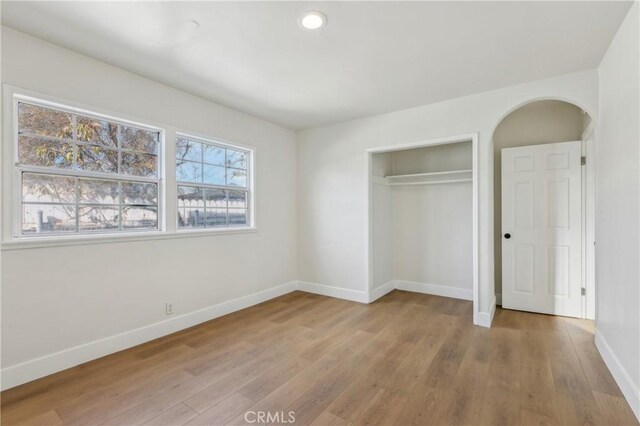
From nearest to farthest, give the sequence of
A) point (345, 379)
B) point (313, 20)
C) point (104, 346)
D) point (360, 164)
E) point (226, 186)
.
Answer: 1. point (313, 20)
2. point (345, 379)
3. point (104, 346)
4. point (226, 186)
5. point (360, 164)

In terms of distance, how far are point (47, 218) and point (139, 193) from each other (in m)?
0.74

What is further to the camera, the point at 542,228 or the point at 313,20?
the point at 542,228

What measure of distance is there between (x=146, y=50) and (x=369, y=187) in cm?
290

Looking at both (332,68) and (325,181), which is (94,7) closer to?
(332,68)

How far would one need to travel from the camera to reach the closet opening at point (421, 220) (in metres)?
4.22

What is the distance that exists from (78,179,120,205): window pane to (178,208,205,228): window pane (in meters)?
0.65

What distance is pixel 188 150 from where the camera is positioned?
3.41m

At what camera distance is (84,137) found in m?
2.61

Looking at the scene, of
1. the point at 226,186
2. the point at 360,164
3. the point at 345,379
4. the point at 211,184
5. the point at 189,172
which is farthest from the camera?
the point at 360,164

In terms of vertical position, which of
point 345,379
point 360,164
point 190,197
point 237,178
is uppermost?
point 360,164

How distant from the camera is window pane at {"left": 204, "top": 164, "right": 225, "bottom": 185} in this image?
11.8 feet

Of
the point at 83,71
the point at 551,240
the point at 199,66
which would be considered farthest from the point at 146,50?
A: the point at 551,240

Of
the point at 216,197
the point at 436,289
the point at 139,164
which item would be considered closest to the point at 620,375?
the point at 436,289

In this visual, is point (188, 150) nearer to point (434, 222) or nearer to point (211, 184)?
point (211, 184)
